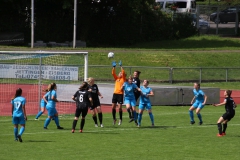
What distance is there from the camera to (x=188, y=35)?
58406 mm

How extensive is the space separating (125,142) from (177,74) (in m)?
21.5

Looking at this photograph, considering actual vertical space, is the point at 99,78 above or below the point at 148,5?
below

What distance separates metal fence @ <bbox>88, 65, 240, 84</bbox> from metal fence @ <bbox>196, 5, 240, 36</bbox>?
17.7 meters

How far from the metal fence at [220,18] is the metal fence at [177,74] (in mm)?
17686

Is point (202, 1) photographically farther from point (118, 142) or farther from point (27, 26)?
point (118, 142)

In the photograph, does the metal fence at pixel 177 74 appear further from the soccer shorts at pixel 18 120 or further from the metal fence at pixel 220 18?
the soccer shorts at pixel 18 120

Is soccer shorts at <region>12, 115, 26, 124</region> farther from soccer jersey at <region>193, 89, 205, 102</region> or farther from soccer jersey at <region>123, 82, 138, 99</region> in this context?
soccer jersey at <region>193, 89, 205, 102</region>

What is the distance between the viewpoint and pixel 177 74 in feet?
135

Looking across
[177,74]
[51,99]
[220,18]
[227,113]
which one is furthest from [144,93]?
[220,18]

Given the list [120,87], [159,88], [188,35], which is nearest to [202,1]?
[188,35]

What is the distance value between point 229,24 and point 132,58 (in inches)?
838

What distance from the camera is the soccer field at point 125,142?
1764cm

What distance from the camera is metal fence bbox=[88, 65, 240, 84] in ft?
129

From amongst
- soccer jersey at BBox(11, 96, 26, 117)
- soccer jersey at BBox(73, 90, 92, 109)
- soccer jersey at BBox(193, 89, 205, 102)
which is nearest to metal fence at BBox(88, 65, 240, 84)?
soccer jersey at BBox(193, 89, 205, 102)
